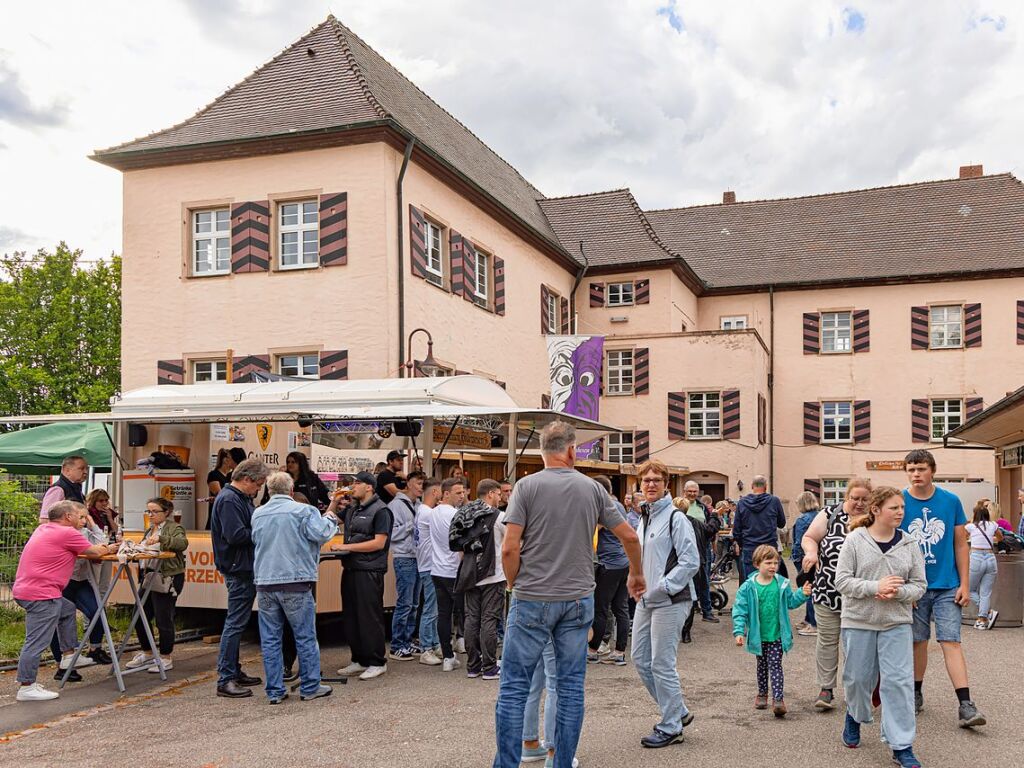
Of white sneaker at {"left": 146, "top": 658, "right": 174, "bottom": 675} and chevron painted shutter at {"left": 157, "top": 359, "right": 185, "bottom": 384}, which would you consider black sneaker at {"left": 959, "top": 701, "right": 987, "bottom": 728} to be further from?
chevron painted shutter at {"left": 157, "top": 359, "right": 185, "bottom": 384}

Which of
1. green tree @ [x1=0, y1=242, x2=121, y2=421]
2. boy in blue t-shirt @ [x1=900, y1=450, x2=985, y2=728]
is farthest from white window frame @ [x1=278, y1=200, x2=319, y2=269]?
green tree @ [x1=0, y1=242, x2=121, y2=421]

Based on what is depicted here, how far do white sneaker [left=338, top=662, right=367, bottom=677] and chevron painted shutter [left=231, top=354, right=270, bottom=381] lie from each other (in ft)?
36.8

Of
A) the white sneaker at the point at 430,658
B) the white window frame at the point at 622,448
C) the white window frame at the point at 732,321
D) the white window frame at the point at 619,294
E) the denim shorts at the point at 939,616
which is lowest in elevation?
the white sneaker at the point at 430,658

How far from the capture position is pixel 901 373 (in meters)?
34.8

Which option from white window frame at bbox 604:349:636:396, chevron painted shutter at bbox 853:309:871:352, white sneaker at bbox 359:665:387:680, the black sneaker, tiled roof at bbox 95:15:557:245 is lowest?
white sneaker at bbox 359:665:387:680

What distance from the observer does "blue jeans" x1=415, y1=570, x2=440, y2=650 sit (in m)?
9.98

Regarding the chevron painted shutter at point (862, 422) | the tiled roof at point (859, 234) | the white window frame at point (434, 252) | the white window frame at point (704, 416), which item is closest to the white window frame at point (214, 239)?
the white window frame at point (434, 252)

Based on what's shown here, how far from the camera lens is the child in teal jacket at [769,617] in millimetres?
7312

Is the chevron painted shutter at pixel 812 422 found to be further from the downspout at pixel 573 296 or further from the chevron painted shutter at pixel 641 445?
the downspout at pixel 573 296

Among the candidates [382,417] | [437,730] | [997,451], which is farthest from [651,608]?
[997,451]

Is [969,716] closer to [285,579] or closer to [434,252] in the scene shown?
[285,579]

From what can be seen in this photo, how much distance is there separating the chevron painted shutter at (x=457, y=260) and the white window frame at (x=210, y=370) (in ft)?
16.5

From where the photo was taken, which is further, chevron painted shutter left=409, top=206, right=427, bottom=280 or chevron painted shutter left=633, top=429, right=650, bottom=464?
chevron painted shutter left=633, top=429, right=650, bottom=464

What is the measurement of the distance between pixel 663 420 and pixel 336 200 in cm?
1611
